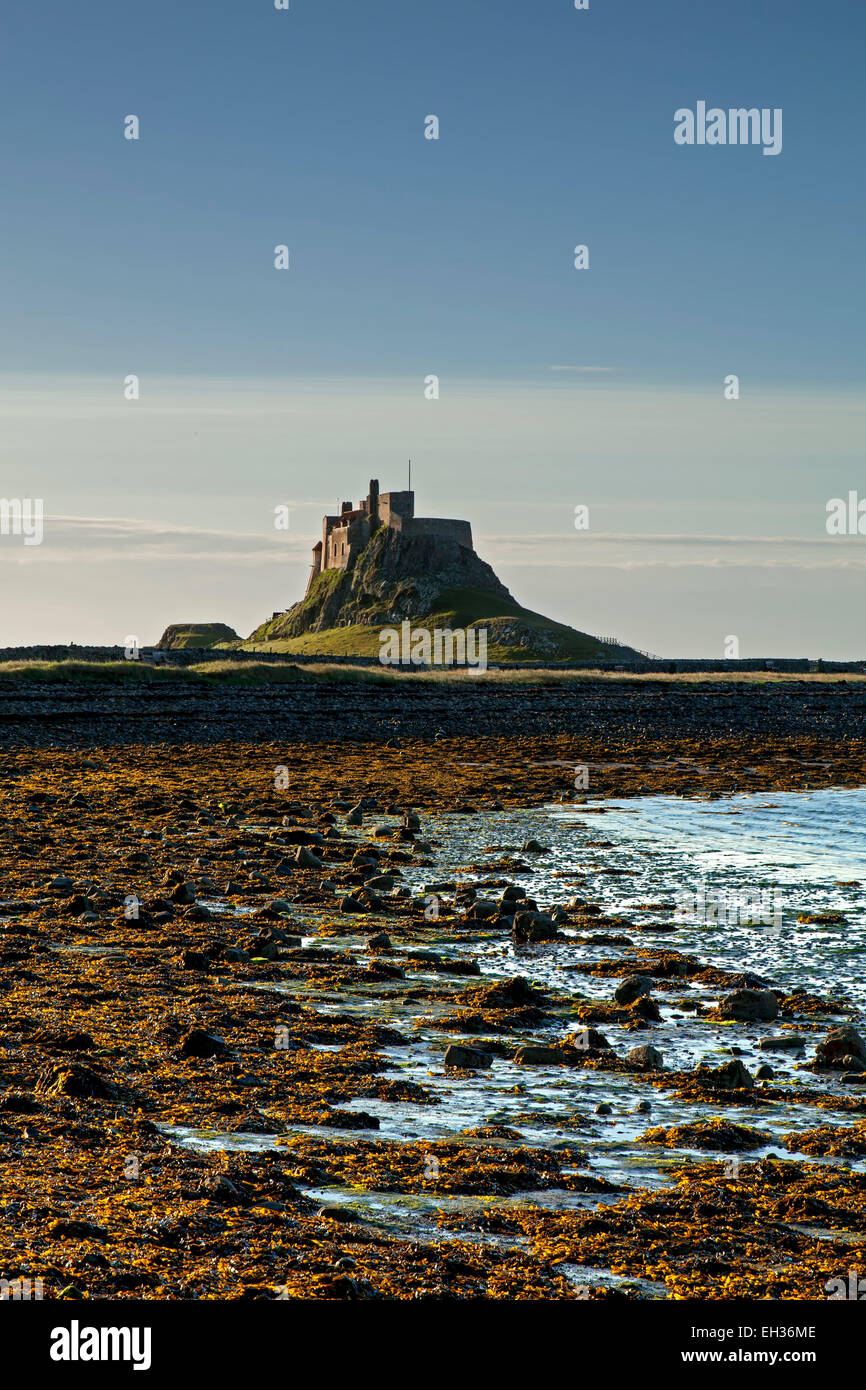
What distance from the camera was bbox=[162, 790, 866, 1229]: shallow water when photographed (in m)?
7.91

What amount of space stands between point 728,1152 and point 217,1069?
3512 millimetres

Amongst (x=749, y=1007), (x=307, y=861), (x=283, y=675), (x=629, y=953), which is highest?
(x=283, y=675)

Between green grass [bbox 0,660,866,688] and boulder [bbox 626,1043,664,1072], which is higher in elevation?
green grass [bbox 0,660,866,688]

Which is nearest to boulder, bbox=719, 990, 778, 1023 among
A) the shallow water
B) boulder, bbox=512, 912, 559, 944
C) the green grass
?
the shallow water

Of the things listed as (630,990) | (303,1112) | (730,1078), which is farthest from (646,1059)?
(303,1112)

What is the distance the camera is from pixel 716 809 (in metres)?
27.1

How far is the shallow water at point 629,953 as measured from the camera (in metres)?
7.91

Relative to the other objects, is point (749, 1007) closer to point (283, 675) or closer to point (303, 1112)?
point (303, 1112)

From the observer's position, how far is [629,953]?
13406 mm

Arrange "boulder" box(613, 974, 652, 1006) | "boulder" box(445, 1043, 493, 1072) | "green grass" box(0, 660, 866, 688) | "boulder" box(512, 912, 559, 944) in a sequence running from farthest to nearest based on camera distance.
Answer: "green grass" box(0, 660, 866, 688) < "boulder" box(512, 912, 559, 944) < "boulder" box(613, 974, 652, 1006) < "boulder" box(445, 1043, 493, 1072)

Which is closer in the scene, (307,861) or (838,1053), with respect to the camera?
(838,1053)

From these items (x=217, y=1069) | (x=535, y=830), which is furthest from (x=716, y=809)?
(x=217, y=1069)

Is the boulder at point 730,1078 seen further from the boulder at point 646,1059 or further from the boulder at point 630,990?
the boulder at point 630,990

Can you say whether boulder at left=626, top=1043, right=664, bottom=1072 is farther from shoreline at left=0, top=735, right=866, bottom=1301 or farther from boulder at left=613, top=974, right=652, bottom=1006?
boulder at left=613, top=974, right=652, bottom=1006
